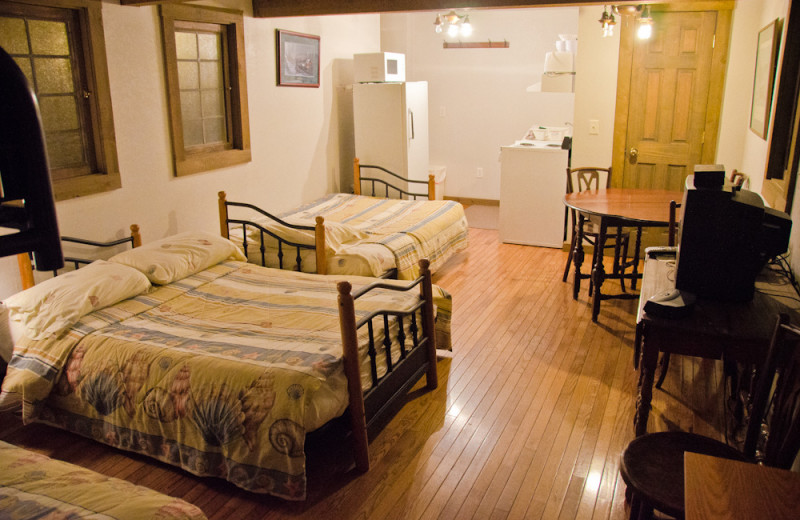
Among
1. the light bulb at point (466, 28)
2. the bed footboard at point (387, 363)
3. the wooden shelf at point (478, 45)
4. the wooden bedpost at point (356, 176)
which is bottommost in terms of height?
the bed footboard at point (387, 363)

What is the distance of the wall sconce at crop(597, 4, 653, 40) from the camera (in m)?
4.37

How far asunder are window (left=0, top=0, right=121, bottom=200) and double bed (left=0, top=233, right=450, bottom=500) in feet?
1.89

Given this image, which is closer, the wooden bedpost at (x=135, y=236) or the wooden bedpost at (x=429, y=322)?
the wooden bedpost at (x=429, y=322)

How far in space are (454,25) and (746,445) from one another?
516 centimetres

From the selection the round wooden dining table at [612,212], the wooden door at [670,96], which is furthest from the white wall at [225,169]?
the wooden door at [670,96]

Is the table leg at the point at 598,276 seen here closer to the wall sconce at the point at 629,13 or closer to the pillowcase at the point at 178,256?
the wall sconce at the point at 629,13

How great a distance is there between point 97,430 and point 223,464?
2.28ft

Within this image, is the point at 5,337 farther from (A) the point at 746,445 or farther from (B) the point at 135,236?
(A) the point at 746,445

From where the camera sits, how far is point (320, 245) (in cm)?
406

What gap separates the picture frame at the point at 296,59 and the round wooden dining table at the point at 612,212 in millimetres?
2520

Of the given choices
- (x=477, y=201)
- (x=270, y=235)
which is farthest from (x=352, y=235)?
(x=477, y=201)

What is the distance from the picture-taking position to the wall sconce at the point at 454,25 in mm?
6031

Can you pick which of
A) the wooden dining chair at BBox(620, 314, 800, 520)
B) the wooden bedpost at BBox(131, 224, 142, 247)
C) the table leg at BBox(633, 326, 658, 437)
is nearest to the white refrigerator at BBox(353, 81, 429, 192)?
the wooden bedpost at BBox(131, 224, 142, 247)

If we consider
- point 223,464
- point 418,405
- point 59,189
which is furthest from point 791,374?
point 59,189
